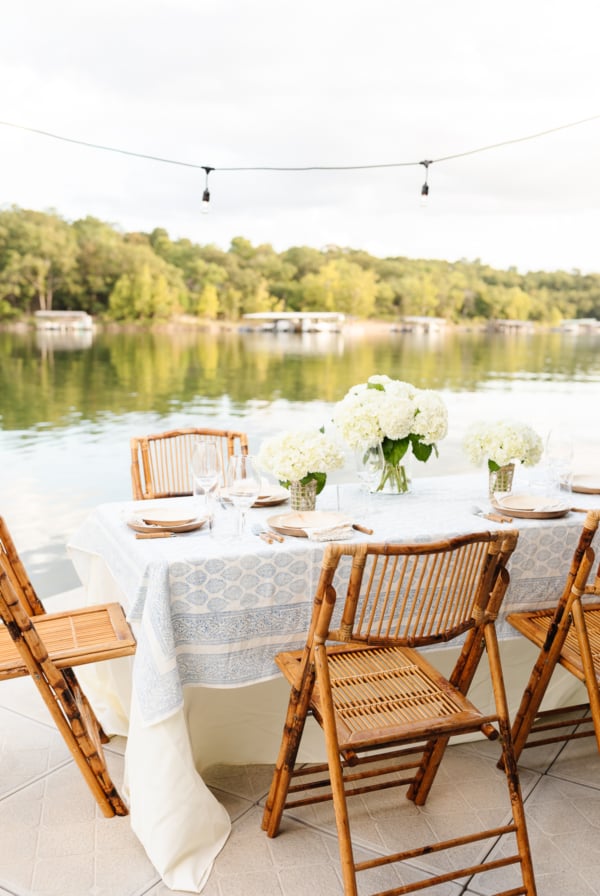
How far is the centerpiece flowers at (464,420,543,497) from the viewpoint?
7.73 feet

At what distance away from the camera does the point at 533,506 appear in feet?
7.48

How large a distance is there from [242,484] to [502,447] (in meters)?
0.82

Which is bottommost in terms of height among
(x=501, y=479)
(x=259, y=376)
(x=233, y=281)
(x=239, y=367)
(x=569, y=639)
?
(x=259, y=376)

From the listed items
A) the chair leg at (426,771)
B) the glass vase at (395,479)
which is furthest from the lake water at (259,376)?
the chair leg at (426,771)

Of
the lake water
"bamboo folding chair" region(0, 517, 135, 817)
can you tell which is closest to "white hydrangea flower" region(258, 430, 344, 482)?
"bamboo folding chair" region(0, 517, 135, 817)

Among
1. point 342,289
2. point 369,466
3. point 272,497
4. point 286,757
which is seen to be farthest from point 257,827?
point 342,289

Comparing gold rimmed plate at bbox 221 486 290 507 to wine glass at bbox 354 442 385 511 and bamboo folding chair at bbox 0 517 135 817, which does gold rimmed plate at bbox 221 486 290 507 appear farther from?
bamboo folding chair at bbox 0 517 135 817

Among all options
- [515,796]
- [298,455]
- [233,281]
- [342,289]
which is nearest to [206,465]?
[298,455]

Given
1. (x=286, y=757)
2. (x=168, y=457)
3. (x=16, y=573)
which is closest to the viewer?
(x=286, y=757)

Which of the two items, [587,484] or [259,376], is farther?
[259,376]

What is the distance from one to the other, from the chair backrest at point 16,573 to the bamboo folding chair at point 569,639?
4.32 feet

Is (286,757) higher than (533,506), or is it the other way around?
(533,506)

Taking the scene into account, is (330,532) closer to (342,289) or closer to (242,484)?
(242,484)

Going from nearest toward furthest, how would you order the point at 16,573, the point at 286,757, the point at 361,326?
the point at 286,757 < the point at 16,573 < the point at 361,326
